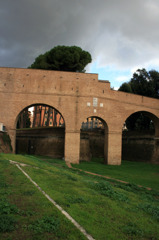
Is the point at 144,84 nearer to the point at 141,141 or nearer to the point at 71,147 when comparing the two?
the point at 141,141

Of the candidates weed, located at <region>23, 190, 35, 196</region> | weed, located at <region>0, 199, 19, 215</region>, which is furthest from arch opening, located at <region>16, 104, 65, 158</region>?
weed, located at <region>0, 199, 19, 215</region>

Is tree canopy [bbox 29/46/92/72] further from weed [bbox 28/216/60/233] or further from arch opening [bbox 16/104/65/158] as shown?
weed [bbox 28/216/60/233]

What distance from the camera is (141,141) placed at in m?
25.8

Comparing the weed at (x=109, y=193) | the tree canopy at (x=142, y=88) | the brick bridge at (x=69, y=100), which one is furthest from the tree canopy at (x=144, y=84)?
the weed at (x=109, y=193)

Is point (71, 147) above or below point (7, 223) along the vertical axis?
above

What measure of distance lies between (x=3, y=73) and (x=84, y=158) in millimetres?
11482

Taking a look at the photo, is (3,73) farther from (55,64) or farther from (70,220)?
(70,220)

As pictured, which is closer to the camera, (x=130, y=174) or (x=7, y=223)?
(x=7, y=223)

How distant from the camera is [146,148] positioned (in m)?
25.0

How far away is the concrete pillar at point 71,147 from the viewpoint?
18.9m

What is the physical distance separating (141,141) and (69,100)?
11293 millimetres

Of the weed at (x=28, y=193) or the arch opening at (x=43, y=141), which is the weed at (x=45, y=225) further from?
the arch opening at (x=43, y=141)

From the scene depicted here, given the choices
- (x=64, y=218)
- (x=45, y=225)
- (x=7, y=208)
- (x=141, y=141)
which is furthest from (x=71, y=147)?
(x=45, y=225)

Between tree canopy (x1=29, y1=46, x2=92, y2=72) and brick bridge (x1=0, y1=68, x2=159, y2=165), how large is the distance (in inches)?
295
